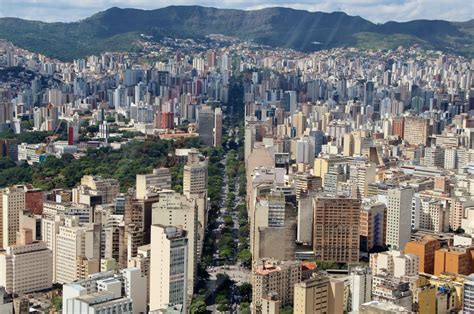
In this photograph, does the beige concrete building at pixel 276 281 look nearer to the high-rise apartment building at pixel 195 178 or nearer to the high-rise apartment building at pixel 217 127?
the high-rise apartment building at pixel 195 178

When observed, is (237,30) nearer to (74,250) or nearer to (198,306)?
(74,250)

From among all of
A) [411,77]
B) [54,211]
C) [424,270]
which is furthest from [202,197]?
[411,77]

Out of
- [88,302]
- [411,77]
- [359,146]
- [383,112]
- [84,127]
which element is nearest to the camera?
[88,302]

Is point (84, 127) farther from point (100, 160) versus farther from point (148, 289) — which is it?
point (148, 289)

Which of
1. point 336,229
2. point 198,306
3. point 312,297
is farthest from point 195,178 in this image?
point 312,297

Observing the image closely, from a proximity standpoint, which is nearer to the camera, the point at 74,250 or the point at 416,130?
the point at 74,250

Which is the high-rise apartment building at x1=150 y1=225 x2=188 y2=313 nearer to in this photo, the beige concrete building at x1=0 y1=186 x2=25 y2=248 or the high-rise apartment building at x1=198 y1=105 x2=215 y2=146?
the beige concrete building at x1=0 y1=186 x2=25 y2=248
